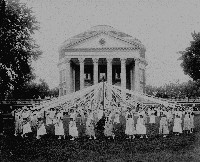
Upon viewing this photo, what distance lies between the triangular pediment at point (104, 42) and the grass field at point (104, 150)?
39.6 meters

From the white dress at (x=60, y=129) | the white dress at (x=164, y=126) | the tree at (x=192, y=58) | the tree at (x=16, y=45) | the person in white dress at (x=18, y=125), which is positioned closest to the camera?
the white dress at (x=60, y=129)

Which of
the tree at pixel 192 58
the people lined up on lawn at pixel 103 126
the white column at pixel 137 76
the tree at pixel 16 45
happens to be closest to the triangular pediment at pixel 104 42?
the white column at pixel 137 76

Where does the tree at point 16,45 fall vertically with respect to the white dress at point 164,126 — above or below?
above

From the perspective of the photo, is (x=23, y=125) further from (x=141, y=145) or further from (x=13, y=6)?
(x=13, y=6)

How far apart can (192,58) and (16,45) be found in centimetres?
2608

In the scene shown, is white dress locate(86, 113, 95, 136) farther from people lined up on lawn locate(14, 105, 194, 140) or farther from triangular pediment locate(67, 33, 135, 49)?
triangular pediment locate(67, 33, 135, 49)

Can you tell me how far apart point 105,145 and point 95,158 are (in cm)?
346

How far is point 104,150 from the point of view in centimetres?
1602

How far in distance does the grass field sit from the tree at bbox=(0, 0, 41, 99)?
1218cm

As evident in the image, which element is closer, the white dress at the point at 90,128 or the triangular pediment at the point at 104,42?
the white dress at the point at 90,128

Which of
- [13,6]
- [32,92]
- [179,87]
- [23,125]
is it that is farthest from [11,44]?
[179,87]

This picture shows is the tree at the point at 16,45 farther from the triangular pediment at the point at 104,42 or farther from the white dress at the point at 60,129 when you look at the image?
the triangular pediment at the point at 104,42

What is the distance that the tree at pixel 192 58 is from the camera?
1874 inches

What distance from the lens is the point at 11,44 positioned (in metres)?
30.5
